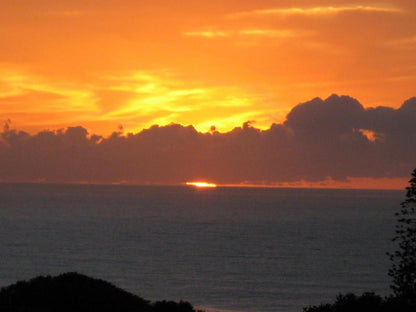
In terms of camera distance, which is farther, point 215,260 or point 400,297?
point 215,260

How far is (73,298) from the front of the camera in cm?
3297

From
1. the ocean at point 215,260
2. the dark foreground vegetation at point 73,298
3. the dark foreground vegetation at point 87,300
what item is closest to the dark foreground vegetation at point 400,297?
the dark foreground vegetation at point 87,300

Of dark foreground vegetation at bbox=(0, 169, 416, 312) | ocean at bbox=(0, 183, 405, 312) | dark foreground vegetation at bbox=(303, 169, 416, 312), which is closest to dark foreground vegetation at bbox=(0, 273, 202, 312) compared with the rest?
dark foreground vegetation at bbox=(0, 169, 416, 312)

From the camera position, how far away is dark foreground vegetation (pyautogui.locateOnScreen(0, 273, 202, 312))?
32.2m

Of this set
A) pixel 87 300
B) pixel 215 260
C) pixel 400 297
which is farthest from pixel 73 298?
pixel 215 260

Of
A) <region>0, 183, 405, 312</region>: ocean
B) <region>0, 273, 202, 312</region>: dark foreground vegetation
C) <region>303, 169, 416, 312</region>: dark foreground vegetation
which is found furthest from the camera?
<region>0, 183, 405, 312</region>: ocean

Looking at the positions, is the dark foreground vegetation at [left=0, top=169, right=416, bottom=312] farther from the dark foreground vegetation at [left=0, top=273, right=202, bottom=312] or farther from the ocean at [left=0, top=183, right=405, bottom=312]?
the ocean at [left=0, top=183, right=405, bottom=312]

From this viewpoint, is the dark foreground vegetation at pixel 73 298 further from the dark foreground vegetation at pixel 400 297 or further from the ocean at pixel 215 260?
the ocean at pixel 215 260

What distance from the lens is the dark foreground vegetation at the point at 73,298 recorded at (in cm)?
3219

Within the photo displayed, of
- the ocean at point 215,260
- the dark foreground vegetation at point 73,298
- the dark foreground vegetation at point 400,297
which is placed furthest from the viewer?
the ocean at point 215,260

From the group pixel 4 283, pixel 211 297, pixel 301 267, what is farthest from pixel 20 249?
pixel 211 297

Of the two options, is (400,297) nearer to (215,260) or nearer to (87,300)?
(87,300)

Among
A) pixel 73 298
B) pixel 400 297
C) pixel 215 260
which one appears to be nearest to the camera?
pixel 73 298

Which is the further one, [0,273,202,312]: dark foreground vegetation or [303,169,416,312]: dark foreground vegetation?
[303,169,416,312]: dark foreground vegetation
